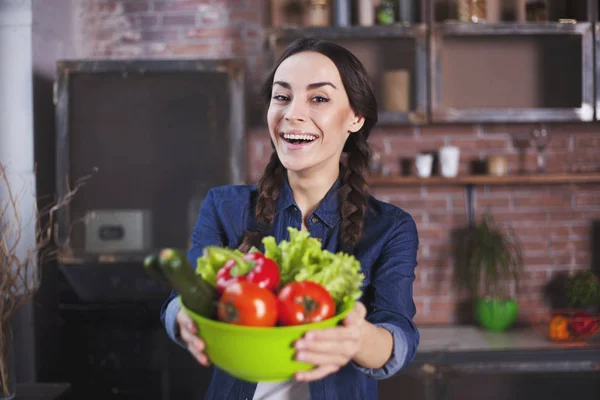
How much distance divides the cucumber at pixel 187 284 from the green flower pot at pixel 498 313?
2.12 metres

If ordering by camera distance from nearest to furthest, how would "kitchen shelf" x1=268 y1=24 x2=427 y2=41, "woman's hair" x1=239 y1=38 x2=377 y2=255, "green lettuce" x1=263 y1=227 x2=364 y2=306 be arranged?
"green lettuce" x1=263 y1=227 x2=364 y2=306 < "woman's hair" x1=239 y1=38 x2=377 y2=255 < "kitchen shelf" x1=268 y1=24 x2=427 y2=41

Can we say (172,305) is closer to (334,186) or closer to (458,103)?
(334,186)

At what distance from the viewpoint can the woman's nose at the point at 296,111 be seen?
48.4 inches

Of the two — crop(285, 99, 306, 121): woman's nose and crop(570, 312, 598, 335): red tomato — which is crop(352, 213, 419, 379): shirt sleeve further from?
crop(570, 312, 598, 335): red tomato

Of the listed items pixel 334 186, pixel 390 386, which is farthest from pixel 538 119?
pixel 334 186

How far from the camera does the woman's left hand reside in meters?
0.81

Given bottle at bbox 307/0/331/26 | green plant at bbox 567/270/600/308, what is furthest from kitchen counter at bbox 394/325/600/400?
bottle at bbox 307/0/331/26

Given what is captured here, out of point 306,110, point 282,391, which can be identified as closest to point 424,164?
point 306,110

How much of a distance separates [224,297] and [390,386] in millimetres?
1709

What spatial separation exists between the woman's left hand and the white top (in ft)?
1.11

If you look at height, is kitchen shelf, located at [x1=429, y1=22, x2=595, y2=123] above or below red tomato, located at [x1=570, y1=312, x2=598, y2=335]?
above

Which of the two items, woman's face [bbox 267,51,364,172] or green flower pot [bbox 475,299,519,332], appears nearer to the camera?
woman's face [bbox 267,51,364,172]

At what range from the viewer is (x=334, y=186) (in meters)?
1.41

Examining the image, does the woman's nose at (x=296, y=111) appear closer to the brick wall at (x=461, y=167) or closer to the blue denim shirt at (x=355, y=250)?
the blue denim shirt at (x=355, y=250)
